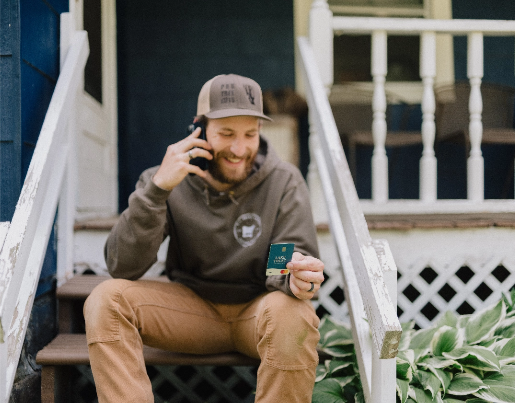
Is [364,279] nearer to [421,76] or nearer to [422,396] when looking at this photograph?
[422,396]

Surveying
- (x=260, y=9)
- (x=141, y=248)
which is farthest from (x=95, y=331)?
(x=260, y=9)

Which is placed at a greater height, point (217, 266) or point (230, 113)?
point (230, 113)

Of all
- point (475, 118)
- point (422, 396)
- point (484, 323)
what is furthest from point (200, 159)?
point (475, 118)

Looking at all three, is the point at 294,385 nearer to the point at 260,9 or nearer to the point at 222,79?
the point at 222,79

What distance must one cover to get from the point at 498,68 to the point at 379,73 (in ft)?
7.43

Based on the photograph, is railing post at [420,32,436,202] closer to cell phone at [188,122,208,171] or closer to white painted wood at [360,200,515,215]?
white painted wood at [360,200,515,215]

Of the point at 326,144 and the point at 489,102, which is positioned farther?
the point at 489,102

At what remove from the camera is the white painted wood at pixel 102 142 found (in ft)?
9.79

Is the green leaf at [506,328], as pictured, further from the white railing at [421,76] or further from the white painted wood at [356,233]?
the white painted wood at [356,233]

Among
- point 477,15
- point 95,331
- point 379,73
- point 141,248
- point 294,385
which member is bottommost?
point 294,385

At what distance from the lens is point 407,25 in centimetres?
267

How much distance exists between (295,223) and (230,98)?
0.54 metres

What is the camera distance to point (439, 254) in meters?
2.56

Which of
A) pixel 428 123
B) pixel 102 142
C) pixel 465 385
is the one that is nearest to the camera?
pixel 465 385
